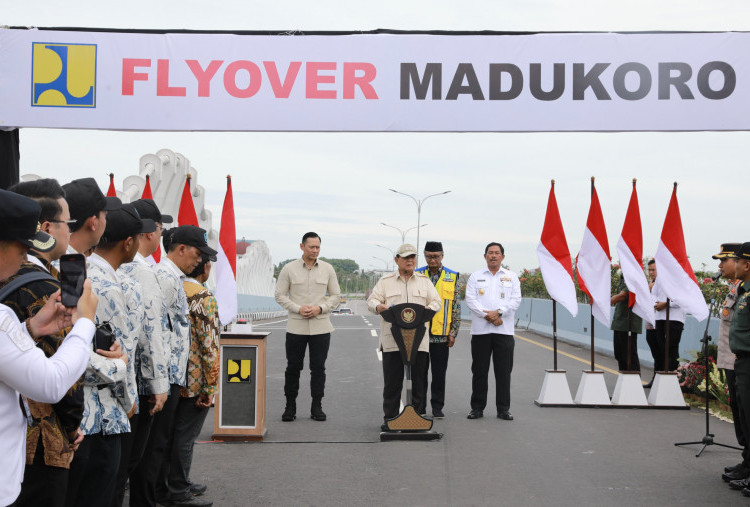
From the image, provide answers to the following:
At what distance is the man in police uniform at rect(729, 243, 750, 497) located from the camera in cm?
636

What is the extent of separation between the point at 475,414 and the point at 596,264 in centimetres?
284

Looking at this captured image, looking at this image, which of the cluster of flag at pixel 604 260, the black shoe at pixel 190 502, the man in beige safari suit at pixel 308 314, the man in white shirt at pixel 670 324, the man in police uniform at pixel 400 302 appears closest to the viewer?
the black shoe at pixel 190 502

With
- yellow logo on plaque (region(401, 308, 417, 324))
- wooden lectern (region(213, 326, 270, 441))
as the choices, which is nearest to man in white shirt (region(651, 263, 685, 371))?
yellow logo on plaque (region(401, 308, 417, 324))

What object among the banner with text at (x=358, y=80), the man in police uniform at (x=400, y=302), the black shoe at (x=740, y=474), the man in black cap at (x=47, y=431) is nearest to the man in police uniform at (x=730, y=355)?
the black shoe at (x=740, y=474)

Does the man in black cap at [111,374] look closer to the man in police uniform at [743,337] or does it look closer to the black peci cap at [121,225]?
the black peci cap at [121,225]

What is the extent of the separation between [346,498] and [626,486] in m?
2.35

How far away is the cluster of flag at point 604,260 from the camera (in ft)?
34.9

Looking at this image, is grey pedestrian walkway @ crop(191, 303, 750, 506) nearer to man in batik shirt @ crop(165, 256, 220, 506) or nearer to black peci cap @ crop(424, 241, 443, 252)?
man in batik shirt @ crop(165, 256, 220, 506)

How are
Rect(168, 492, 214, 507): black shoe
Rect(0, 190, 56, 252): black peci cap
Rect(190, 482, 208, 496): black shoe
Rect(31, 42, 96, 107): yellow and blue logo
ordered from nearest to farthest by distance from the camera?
Rect(0, 190, 56, 252): black peci cap < Rect(168, 492, 214, 507): black shoe < Rect(190, 482, 208, 496): black shoe < Rect(31, 42, 96, 107): yellow and blue logo

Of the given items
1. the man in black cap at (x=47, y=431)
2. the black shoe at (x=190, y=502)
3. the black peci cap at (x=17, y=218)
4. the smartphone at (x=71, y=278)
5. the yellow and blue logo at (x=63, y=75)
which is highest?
the yellow and blue logo at (x=63, y=75)

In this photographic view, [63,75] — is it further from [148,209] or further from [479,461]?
[479,461]

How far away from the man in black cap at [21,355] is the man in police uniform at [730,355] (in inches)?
223

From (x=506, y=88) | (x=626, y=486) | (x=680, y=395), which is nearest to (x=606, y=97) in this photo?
(x=506, y=88)

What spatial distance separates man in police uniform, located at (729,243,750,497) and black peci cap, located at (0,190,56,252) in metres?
5.61
